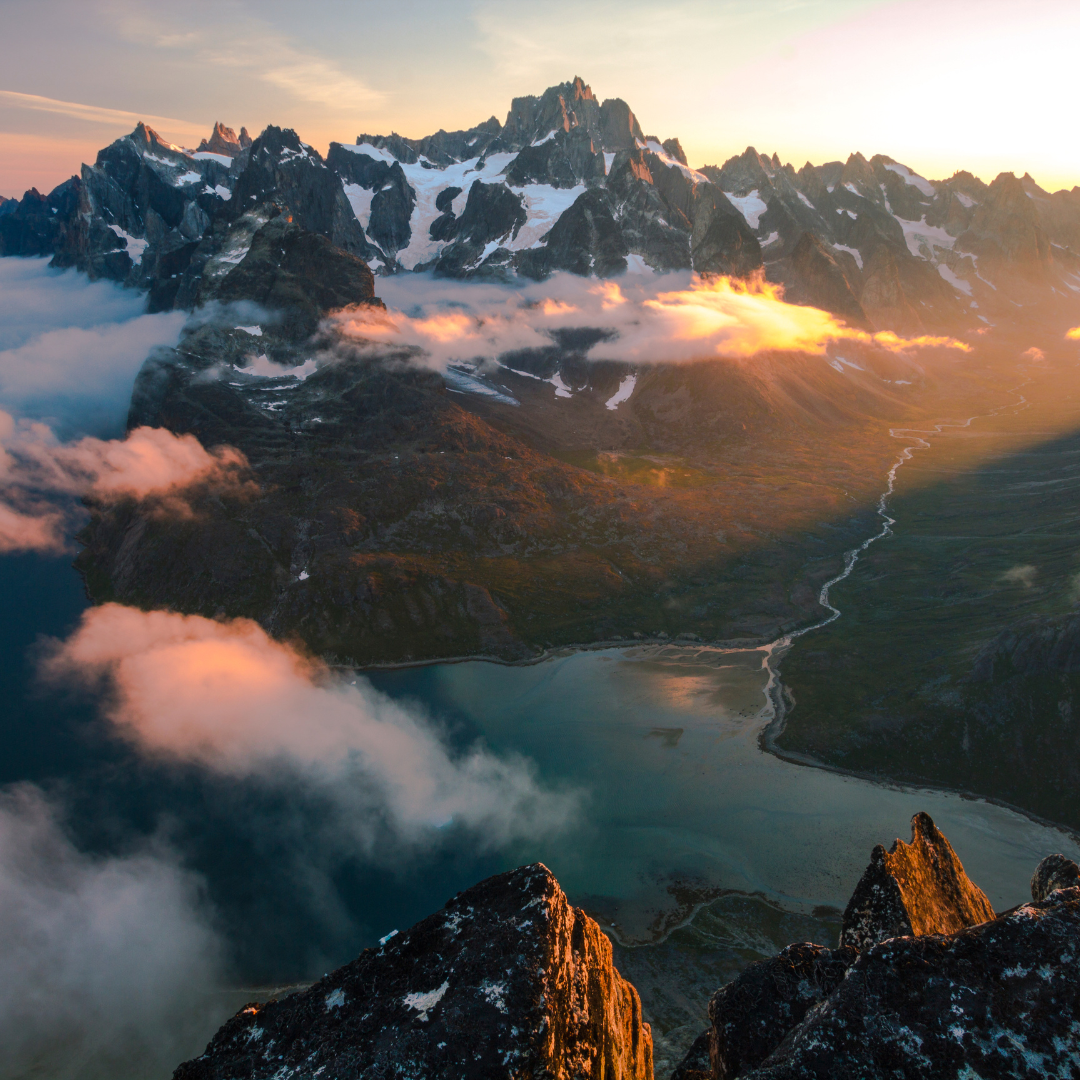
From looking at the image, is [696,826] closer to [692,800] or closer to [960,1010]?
[692,800]

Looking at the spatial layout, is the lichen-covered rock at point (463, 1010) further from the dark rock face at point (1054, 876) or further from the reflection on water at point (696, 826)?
the reflection on water at point (696, 826)

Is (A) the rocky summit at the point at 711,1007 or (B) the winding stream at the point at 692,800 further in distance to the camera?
(B) the winding stream at the point at 692,800

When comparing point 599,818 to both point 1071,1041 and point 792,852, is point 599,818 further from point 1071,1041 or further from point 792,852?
point 1071,1041

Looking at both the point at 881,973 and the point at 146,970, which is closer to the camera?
the point at 881,973

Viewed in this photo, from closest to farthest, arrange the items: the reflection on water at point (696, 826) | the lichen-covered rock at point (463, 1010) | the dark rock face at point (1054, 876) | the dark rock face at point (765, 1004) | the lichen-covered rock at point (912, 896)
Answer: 1. the lichen-covered rock at point (463, 1010)
2. the dark rock face at point (765, 1004)
3. the dark rock face at point (1054, 876)
4. the lichen-covered rock at point (912, 896)
5. the reflection on water at point (696, 826)

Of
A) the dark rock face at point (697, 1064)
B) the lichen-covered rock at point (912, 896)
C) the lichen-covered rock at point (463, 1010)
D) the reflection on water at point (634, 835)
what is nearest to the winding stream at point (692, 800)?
the reflection on water at point (634, 835)

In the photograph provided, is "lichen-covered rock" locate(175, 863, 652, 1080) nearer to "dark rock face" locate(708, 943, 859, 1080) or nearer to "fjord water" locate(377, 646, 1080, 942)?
"dark rock face" locate(708, 943, 859, 1080)

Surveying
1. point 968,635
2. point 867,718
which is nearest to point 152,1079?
point 867,718

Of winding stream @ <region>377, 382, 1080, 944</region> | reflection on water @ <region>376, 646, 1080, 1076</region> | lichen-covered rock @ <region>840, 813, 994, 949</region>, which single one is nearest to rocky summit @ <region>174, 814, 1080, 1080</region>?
lichen-covered rock @ <region>840, 813, 994, 949</region>

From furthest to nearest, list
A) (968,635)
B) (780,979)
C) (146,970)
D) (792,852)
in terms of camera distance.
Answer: (968,635)
(792,852)
(146,970)
(780,979)
